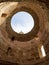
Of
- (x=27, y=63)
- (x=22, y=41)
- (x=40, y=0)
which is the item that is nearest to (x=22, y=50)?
(x=22, y=41)

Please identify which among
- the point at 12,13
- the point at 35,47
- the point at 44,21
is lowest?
the point at 35,47

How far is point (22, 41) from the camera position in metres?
15.0

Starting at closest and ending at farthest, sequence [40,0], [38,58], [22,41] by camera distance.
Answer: [40,0]
[38,58]
[22,41]

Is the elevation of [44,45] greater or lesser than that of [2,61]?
greater

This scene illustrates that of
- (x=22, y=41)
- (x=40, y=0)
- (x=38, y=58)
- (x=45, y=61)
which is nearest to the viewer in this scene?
(x=40, y=0)

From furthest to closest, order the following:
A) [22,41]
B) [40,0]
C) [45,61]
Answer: [22,41] → [45,61] → [40,0]

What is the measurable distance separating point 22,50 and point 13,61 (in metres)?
1.85

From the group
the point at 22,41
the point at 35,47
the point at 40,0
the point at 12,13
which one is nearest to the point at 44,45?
the point at 35,47

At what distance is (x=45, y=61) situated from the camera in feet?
40.3

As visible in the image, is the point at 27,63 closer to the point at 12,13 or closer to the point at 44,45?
the point at 44,45

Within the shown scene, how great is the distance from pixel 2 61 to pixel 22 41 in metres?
2.98

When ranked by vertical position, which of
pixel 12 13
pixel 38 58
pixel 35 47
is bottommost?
pixel 38 58

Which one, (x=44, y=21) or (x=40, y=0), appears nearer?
(x=40, y=0)

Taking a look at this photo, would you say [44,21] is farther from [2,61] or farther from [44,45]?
[2,61]
